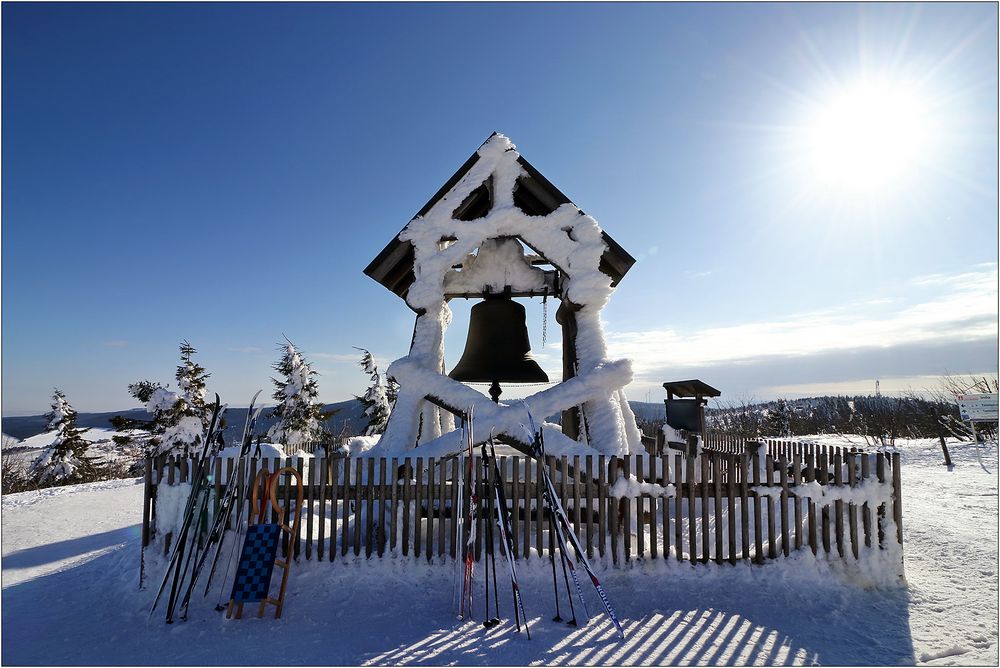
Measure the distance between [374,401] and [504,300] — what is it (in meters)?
20.8

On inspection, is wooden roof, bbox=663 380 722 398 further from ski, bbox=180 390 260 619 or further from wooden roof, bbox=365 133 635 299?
ski, bbox=180 390 260 619

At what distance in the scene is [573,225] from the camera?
7176mm

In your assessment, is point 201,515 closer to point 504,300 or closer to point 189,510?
point 189,510

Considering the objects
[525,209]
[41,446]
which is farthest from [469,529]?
[41,446]

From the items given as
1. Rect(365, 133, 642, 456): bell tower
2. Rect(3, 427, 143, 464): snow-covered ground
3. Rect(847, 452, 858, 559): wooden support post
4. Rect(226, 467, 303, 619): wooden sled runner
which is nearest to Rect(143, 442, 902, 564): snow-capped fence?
Rect(847, 452, 858, 559): wooden support post

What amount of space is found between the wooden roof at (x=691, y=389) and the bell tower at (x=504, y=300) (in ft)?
31.6

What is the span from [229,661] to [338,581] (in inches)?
63.8

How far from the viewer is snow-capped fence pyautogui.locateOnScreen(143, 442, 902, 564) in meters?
5.73

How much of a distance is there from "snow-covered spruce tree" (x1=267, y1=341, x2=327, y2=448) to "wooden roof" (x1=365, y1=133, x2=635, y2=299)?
1876 centimetres

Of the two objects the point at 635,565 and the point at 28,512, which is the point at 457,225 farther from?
the point at 28,512

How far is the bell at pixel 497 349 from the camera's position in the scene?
23.4ft

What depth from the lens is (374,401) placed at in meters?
26.7

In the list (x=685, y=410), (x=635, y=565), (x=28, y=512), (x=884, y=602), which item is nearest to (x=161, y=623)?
(x=635, y=565)

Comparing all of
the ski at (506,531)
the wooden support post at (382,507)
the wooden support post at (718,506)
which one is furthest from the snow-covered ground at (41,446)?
the wooden support post at (718,506)
